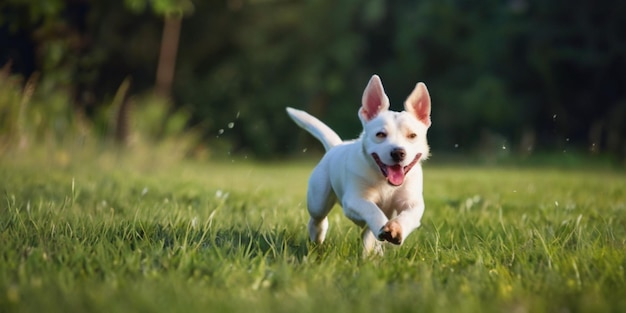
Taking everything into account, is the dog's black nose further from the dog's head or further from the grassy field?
the grassy field

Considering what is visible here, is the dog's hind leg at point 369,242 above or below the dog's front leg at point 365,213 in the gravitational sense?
below

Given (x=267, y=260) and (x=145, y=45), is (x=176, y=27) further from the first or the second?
(x=267, y=260)

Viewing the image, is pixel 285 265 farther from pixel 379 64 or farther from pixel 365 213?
pixel 379 64

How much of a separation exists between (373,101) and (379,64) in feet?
64.6

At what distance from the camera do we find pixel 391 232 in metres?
3.37

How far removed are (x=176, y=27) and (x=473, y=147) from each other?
8.45 m

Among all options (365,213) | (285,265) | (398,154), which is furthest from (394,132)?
(285,265)

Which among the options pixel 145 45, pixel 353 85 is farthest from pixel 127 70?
pixel 353 85

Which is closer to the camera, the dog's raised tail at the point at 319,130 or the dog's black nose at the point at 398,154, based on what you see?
the dog's black nose at the point at 398,154

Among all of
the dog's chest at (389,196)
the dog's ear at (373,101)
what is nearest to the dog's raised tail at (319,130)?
the dog's ear at (373,101)

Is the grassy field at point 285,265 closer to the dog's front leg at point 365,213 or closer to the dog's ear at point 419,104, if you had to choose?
the dog's front leg at point 365,213

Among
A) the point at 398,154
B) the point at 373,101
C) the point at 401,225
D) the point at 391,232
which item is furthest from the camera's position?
the point at 373,101

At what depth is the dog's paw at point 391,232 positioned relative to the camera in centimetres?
337

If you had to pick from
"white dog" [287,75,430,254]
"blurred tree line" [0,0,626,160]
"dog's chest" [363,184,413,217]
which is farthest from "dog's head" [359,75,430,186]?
"blurred tree line" [0,0,626,160]
